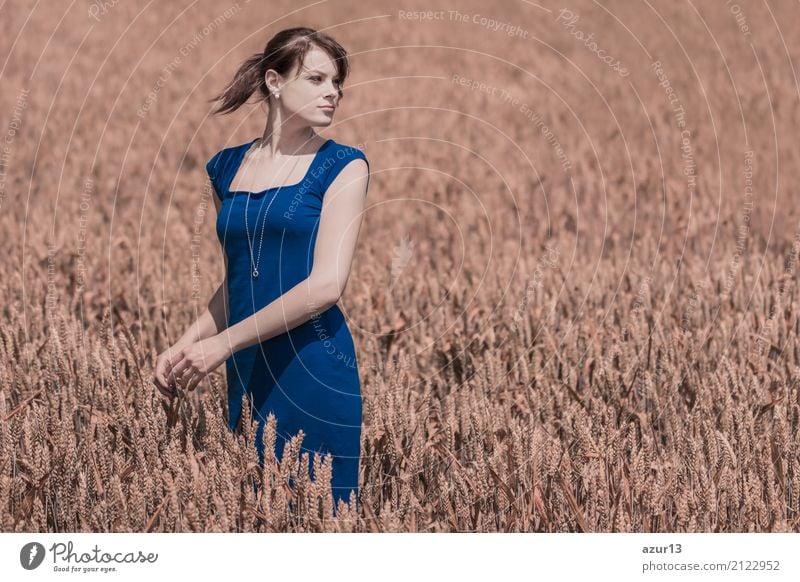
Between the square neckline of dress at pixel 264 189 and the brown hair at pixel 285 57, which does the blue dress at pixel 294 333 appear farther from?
the brown hair at pixel 285 57

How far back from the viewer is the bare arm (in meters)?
2.95

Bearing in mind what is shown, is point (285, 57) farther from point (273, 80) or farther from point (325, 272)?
point (325, 272)

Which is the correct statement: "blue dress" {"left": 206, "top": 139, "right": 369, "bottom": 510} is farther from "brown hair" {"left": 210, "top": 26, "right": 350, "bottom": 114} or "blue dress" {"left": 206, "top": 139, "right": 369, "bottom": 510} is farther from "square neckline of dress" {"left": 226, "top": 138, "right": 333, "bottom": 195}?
"brown hair" {"left": 210, "top": 26, "right": 350, "bottom": 114}

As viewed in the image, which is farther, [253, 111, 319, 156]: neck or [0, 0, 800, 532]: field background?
[0, 0, 800, 532]: field background

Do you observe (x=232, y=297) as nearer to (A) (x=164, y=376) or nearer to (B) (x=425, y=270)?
(A) (x=164, y=376)

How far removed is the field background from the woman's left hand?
0.24 m

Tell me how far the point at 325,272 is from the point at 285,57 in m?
0.65

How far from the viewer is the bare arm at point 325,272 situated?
9.69ft

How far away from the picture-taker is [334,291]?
2.95 metres

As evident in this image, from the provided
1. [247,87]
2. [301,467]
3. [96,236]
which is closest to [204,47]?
[96,236]
